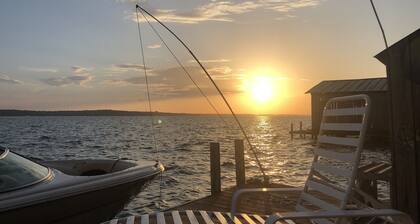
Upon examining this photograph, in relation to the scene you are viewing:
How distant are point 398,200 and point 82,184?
166 inches

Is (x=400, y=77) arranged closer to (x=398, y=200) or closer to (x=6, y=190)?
(x=398, y=200)

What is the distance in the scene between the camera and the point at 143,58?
21.4 feet

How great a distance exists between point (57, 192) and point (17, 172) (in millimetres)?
596

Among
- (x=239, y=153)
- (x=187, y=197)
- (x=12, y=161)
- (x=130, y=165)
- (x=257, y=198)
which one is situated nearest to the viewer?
(x=12, y=161)

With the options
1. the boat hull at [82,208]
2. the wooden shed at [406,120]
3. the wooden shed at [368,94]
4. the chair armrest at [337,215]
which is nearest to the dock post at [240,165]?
the boat hull at [82,208]

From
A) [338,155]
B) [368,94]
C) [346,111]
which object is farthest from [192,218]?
[368,94]

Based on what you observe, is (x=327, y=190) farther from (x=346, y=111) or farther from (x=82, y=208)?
(x=82, y=208)

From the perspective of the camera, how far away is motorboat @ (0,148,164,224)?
5468 millimetres

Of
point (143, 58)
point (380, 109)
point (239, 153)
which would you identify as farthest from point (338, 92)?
point (143, 58)

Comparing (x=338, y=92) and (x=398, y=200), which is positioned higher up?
(x=338, y=92)

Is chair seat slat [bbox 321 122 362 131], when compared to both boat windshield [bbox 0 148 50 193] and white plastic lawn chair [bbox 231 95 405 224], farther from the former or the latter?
boat windshield [bbox 0 148 50 193]

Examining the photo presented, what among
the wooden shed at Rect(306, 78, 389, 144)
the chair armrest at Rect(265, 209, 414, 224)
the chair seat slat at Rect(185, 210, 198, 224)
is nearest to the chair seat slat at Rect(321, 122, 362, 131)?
the chair armrest at Rect(265, 209, 414, 224)

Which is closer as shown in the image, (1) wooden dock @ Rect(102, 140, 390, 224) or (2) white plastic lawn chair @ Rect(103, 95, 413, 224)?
(2) white plastic lawn chair @ Rect(103, 95, 413, 224)

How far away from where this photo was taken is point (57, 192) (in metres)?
5.88
